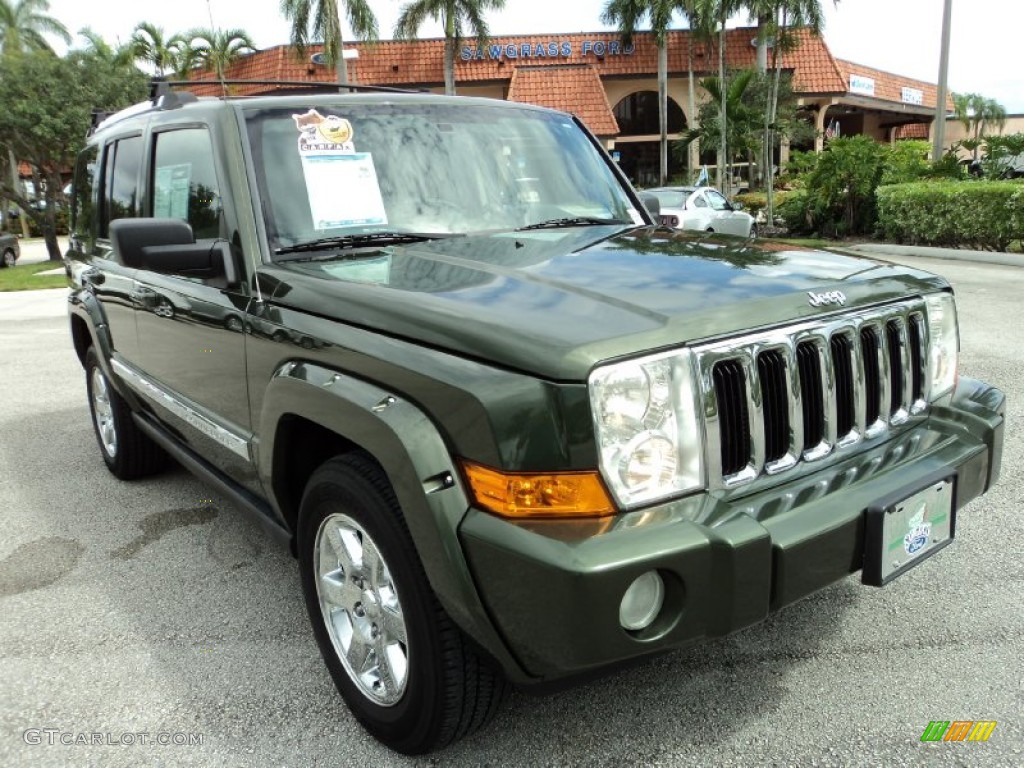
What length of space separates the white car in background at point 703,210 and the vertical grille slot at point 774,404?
13290 millimetres

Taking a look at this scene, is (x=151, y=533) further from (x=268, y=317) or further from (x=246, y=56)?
(x=246, y=56)

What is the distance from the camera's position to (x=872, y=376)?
244 centimetres

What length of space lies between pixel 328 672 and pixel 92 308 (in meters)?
2.78

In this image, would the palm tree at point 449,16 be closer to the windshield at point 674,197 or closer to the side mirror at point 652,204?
the windshield at point 674,197

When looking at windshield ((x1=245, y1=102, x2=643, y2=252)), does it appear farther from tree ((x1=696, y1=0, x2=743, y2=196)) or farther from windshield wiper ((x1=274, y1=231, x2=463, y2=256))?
tree ((x1=696, y1=0, x2=743, y2=196))

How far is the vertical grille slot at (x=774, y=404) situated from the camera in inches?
83.7

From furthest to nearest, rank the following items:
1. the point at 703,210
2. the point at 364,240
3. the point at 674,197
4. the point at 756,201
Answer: the point at 756,201
the point at 674,197
the point at 703,210
the point at 364,240

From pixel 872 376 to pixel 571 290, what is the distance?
96 cm

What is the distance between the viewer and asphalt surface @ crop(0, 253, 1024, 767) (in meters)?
2.38

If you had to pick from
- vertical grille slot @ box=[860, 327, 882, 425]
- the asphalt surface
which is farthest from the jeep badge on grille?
the asphalt surface

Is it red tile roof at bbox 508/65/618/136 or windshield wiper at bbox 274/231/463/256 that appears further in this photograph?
red tile roof at bbox 508/65/618/136

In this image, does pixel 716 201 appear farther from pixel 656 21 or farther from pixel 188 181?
pixel 656 21

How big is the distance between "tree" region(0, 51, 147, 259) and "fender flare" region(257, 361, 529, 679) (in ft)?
79.7

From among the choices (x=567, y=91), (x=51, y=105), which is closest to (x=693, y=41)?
(x=567, y=91)
